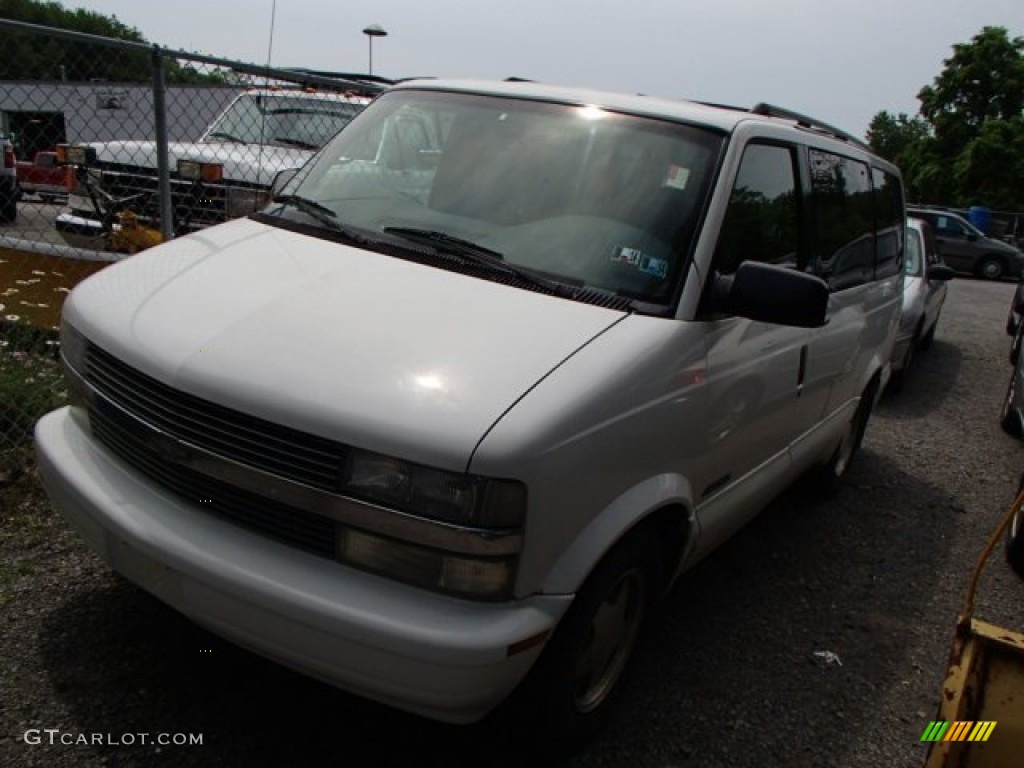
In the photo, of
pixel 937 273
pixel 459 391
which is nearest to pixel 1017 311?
pixel 937 273

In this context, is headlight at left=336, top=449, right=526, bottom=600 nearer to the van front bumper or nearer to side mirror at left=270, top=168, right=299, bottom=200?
the van front bumper

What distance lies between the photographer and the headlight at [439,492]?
205cm

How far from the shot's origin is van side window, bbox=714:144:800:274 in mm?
2992

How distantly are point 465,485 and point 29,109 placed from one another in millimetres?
5039

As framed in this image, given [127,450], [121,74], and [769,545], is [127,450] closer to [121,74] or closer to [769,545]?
[769,545]

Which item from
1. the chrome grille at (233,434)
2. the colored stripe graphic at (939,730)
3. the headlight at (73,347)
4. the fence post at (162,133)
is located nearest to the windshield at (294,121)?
the fence post at (162,133)

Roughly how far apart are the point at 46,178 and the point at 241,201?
162 centimetres

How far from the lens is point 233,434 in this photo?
2.24m

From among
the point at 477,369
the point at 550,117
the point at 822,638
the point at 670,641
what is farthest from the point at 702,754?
the point at 550,117

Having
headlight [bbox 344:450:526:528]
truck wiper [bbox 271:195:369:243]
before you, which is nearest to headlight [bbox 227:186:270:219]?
truck wiper [bbox 271:195:369:243]

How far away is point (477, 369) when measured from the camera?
2.23m

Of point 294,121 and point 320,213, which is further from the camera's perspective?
point 294,121

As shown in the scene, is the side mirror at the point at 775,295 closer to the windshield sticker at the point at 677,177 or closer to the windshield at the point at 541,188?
the windshield at the point at 541,188

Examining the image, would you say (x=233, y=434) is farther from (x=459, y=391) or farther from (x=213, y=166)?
(x=213, y=166)
